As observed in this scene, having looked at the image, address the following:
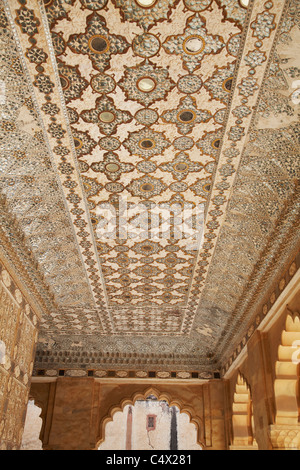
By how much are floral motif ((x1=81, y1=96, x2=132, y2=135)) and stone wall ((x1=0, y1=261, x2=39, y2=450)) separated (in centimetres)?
208

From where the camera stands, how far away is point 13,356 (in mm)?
5125

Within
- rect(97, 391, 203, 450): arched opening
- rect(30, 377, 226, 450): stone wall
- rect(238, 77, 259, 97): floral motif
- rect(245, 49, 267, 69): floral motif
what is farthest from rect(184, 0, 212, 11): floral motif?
rect(97, 391, 203, 450): arched opening

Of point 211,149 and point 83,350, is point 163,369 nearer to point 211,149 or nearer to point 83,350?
point 83,350

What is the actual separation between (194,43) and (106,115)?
0.98 meters

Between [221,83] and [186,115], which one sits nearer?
[221,83]

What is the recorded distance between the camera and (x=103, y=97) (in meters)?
3.46

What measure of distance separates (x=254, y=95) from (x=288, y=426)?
13.3 ft

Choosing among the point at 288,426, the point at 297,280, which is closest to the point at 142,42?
the point at 297,280

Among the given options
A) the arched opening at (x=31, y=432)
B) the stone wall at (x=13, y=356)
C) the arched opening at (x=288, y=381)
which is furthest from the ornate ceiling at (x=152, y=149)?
the arched opening at (x=31, y=432)

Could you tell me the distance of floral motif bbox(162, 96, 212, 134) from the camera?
11.5ft

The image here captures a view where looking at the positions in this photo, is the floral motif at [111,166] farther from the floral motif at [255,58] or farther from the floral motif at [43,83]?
the floral motif at [255,58]

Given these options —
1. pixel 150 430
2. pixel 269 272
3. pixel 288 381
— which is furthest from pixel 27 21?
pixel 150 430

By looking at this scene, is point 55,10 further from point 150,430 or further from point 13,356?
point 150,430

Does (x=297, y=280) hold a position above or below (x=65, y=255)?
below
